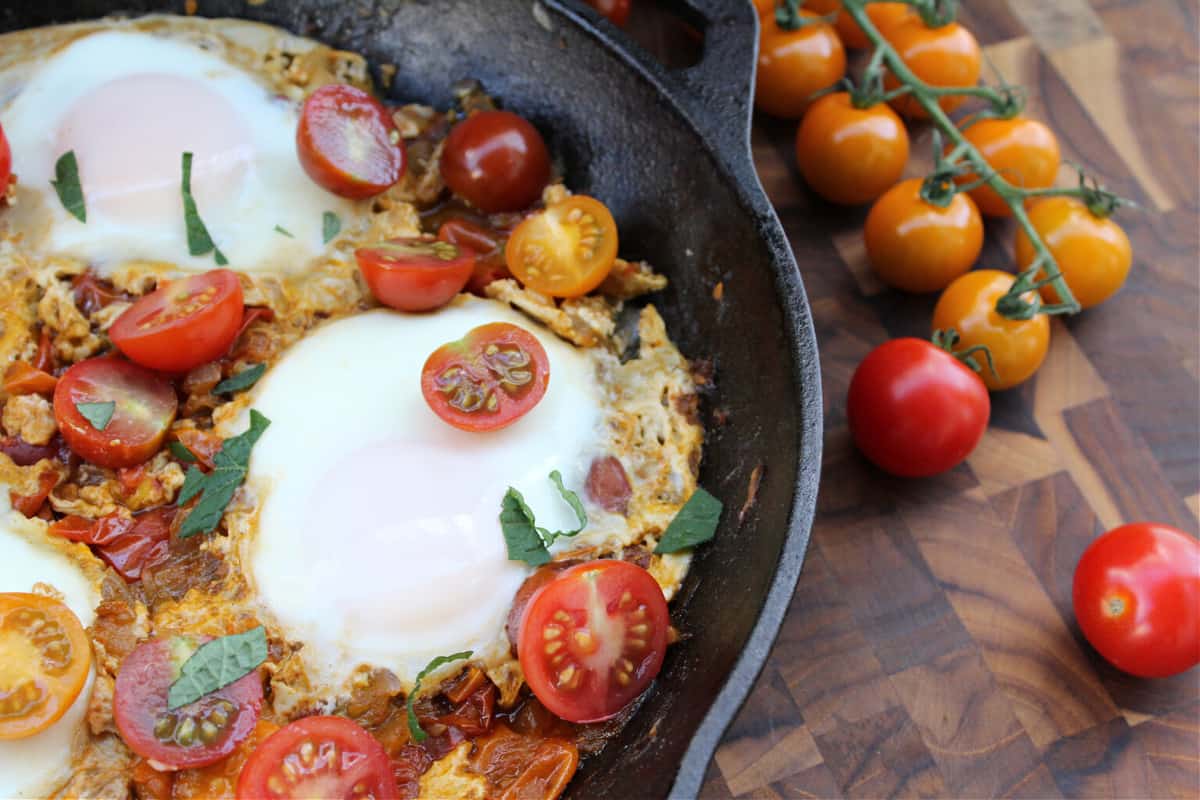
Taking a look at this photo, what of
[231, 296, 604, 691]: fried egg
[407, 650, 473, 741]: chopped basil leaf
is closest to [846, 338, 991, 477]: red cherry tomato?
[231, 296, 604, 691]: fried egg

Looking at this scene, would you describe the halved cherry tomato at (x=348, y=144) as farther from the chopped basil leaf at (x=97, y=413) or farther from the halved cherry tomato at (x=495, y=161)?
the chopped basil leaf at (x=97, y=413)

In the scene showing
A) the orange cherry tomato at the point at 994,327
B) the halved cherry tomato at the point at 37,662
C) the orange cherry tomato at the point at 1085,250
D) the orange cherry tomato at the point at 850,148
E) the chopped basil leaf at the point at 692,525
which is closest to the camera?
the halved cherry tomato at the point at 37,662

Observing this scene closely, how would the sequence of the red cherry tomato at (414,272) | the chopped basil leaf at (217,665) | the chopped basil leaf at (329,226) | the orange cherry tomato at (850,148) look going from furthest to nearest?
the orange cherry tomato at (850,148)
the chopped basil leaf at (329,226)
the red cherry tomato at (414,272)
the chopped basil leaf at (217,665)

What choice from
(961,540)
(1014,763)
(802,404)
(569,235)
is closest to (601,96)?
(569,235)

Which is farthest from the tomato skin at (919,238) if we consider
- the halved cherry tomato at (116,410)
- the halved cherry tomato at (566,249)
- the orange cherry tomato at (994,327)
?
the halved cherry tomato at (116,410)

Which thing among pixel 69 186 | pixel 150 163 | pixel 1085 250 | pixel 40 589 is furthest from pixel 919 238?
pixel 40 589

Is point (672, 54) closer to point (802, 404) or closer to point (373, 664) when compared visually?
point (802, 404)
